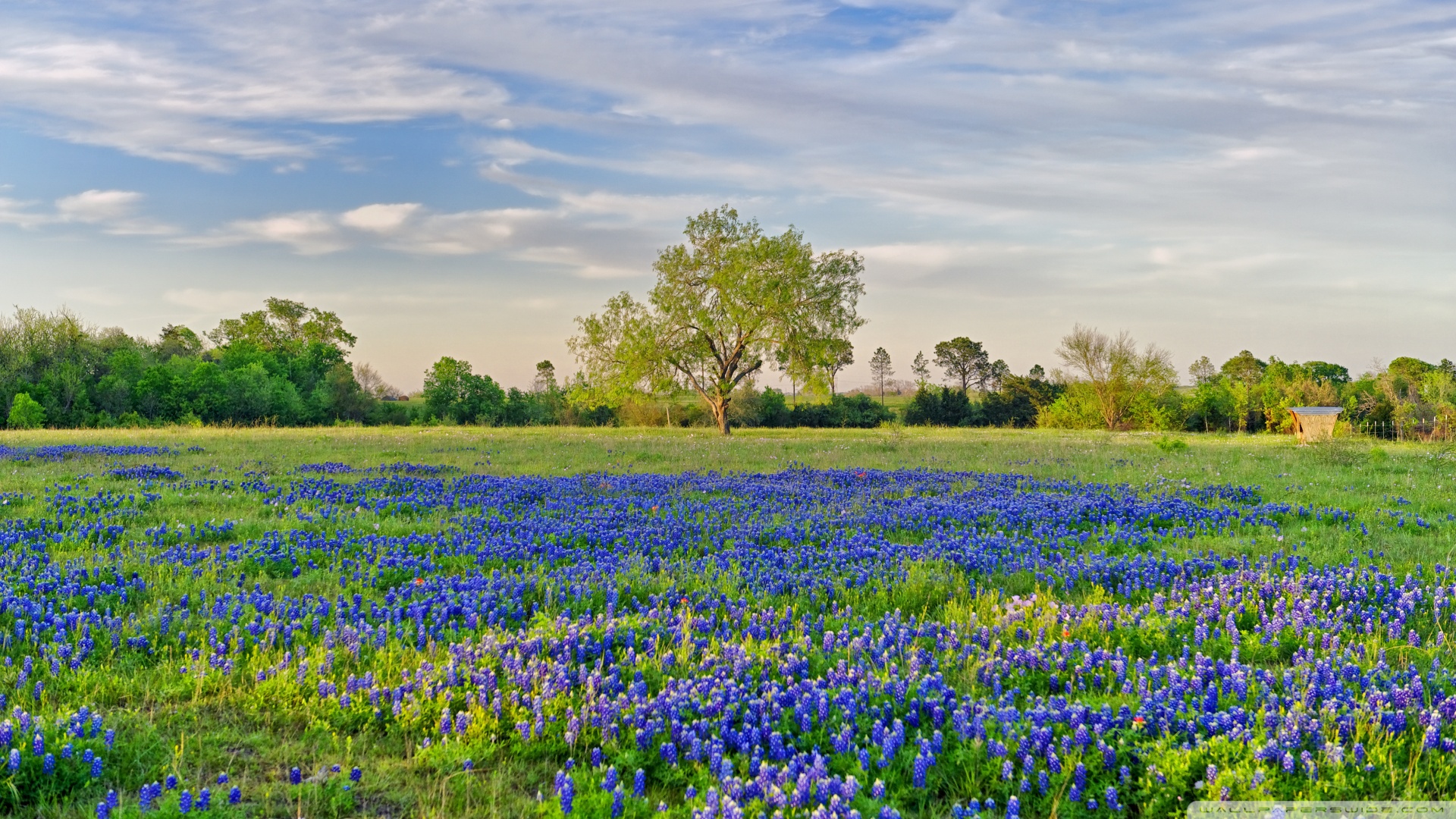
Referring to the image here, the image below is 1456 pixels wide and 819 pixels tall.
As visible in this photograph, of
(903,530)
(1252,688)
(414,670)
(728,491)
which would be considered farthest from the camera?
(728,491)

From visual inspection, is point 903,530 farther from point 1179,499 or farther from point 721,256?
point 721,256

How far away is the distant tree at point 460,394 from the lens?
75188 millimetres

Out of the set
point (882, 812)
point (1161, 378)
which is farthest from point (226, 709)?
point (1161, 378)

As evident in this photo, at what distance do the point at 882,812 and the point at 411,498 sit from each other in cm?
1046

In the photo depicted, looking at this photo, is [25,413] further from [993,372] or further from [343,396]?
[993,372]

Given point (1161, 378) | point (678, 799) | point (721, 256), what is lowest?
point (678, 799)

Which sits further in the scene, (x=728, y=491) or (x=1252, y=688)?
(x=728, y=491)

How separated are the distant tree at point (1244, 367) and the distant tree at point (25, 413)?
110 meters

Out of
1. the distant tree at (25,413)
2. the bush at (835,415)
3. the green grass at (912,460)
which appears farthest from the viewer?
the bush at (835,415)

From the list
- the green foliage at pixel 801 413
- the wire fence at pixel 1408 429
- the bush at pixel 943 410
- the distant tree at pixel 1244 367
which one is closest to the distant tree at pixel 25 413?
the green foliage at pixel 801 413

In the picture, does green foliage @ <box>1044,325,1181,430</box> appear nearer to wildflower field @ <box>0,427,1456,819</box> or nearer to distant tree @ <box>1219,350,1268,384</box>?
distant tree @ <box>1219,350,1268,384</box>

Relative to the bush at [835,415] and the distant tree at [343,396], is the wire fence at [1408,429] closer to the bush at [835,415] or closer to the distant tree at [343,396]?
the bush at [835,415]

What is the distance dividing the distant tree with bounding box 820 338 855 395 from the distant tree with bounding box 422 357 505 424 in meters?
38.9

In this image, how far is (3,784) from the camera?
3684 mm
